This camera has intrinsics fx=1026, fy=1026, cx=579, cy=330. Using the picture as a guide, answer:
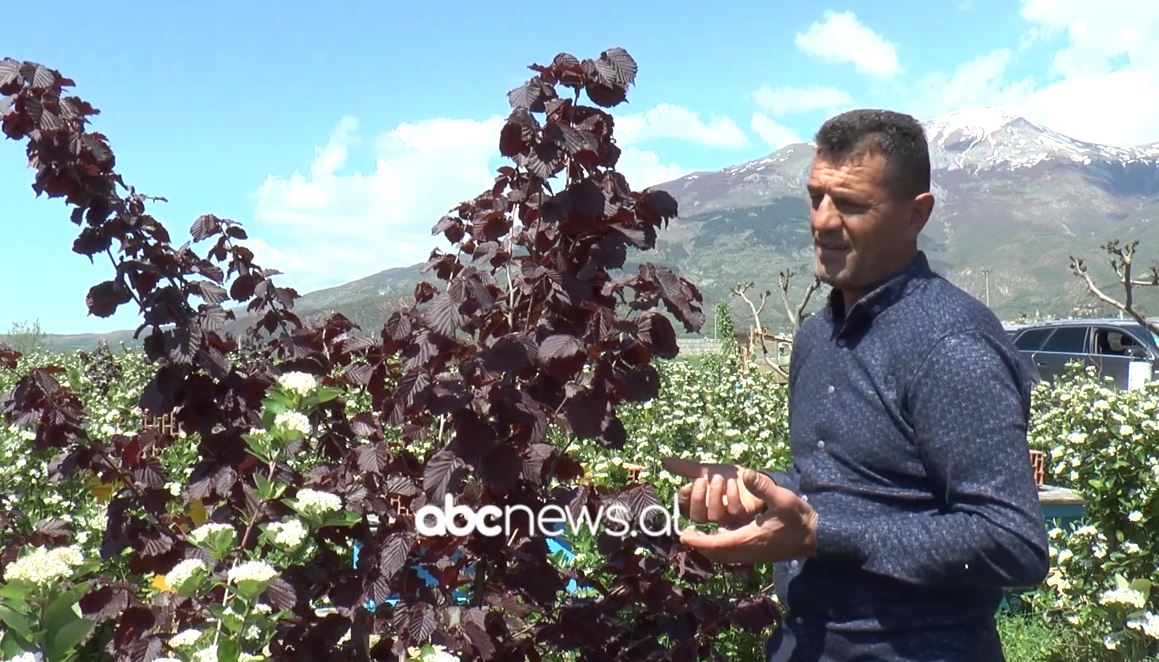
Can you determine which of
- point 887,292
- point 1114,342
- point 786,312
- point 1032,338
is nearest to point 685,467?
point 887,292

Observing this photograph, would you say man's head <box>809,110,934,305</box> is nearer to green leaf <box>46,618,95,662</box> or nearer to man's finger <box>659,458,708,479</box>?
man's finger <box>659,458,708,479</box>

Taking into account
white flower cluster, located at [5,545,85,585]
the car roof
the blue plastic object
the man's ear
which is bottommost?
the car roof

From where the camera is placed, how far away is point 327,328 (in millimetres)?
2615

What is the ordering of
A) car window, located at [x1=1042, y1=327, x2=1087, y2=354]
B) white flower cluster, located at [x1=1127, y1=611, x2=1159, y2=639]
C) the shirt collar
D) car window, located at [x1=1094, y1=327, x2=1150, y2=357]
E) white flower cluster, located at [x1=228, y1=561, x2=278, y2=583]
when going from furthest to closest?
1. car window, located at [x1=1042, y1=327, x2=1087, y2=354]
2. car window, located at [x1=1094, y1=327, x2=1150, y2=357]
3. white flower cluster, located at [x1=1127, y1=611, x2=1159, y2=639]
4. white flower cluster, located at [x1=228, y1=561, x2=278, y2=583]
5. the shirt collar

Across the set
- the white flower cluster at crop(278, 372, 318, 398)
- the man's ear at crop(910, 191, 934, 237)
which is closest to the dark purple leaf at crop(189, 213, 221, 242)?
the white flower cluster at crop(278, 372, 318, 398)

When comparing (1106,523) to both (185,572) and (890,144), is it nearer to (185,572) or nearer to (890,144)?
(890,144)

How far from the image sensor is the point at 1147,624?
3.14 metres

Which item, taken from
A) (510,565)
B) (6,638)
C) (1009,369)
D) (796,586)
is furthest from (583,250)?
(6,638)

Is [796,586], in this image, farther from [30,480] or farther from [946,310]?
[30,480]

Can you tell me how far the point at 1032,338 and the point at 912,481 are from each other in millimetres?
16532

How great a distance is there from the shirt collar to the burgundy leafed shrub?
0.58 m

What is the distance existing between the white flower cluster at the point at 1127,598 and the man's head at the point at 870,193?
2.36 m

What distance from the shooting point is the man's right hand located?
1.34 meters

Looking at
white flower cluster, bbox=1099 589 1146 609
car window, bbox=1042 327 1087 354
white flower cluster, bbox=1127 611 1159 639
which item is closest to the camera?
white flower cluster, bbox=1127 611 1159 639
